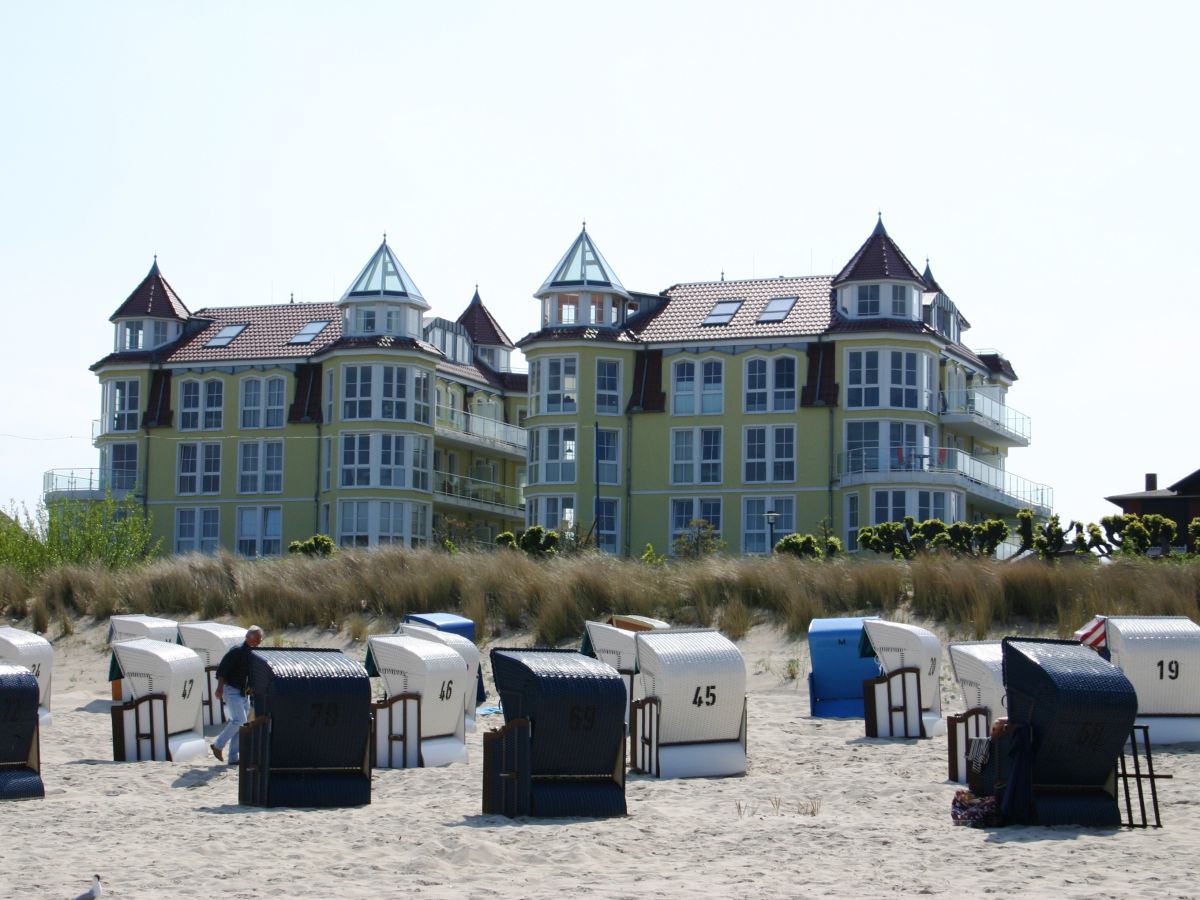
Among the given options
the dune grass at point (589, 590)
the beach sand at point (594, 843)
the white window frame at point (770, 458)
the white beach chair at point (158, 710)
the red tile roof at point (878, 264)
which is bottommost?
the beach sand at point (594, 843)

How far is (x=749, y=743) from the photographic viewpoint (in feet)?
67.7

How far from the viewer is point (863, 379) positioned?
53531 mm

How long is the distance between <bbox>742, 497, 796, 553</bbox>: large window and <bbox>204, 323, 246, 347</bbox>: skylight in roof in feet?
66.1

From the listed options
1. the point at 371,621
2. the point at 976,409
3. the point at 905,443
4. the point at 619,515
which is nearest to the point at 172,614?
the point at 371,621

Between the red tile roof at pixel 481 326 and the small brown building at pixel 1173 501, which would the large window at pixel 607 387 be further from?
the small brown building at pixel 1173 501

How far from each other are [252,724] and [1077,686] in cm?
708

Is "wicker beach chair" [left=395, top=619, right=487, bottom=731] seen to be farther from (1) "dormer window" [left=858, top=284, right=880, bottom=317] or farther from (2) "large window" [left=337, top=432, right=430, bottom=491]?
(2) "large window" [left=337, top=432, right=430, bottom=491]

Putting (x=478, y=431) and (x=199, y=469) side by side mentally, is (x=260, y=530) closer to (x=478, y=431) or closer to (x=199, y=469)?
(x=199, y=469)

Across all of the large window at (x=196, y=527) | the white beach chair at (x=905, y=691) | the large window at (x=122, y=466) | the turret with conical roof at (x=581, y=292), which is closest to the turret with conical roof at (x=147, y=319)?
the large window at (x=122, y=466)

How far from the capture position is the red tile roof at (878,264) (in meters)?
54.0

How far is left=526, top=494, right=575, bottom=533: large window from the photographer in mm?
55075

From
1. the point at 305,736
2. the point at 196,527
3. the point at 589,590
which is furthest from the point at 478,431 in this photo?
the point at 305,736

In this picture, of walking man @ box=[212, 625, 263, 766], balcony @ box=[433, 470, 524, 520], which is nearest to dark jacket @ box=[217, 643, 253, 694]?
walking man @ box=[212, 625, 263, 766]

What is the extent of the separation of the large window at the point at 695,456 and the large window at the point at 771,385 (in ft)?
5.20
